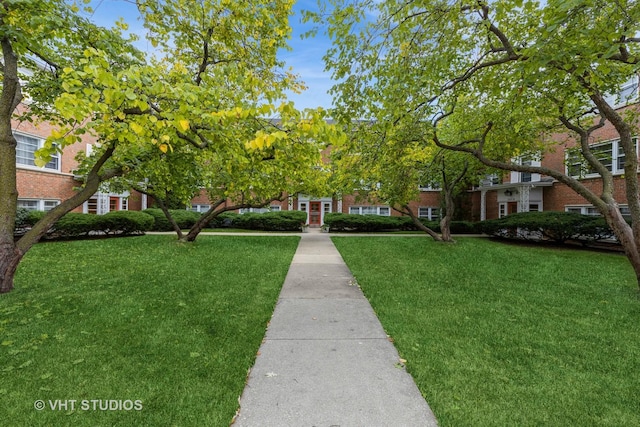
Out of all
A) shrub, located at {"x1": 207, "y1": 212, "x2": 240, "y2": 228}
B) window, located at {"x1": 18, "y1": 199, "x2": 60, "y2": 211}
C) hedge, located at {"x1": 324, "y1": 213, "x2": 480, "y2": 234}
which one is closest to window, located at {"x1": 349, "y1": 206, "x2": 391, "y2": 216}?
hedge, located at {"x1": 324, "y1": 213, "x2": 480, "y2": 234}

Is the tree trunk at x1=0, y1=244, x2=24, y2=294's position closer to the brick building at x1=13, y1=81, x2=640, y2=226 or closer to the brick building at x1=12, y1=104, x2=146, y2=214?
the brick building at x1=13, y1=81, x2=640, y2=226

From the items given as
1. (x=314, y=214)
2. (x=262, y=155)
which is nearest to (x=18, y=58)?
(x=262, y=155)

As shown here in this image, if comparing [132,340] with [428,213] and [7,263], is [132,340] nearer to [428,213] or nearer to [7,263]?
[7,263]

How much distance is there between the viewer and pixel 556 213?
47.7 ft

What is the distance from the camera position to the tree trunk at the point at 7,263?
5.65 metres

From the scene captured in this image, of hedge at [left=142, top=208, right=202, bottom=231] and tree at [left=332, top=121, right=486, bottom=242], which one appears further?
hedge at [left=142, top=208, right=202, bottom=231]

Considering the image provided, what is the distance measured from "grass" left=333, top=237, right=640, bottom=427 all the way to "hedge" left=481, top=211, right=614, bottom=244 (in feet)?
15.3

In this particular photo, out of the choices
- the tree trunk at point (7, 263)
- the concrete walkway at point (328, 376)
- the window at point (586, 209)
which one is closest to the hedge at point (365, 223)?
the window at point (586, 209)

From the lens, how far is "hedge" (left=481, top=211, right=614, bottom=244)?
12.9m

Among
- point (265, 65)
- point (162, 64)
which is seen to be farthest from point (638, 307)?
point (162, 64)

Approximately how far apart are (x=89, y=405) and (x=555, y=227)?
16.8 metres

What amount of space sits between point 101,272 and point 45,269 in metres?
1.53

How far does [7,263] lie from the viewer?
18.7 feet

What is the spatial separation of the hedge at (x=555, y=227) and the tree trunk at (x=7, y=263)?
708 inches
